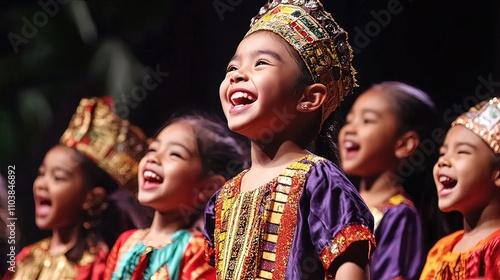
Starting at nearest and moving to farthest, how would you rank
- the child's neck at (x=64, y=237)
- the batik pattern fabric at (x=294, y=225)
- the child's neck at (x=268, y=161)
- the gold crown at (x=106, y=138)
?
the batik pattern fabric at (x=294, y=225)
the child's neck at (x=268, y=161)
the gold crown at (x=106, y=138)
the child's neck at (x=64, y=237)

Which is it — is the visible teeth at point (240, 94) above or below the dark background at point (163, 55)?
below

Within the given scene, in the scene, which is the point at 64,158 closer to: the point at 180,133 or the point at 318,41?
the point at 180,133

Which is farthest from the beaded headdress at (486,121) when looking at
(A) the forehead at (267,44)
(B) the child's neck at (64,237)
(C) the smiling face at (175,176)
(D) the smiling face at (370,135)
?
(B) the child's neck at (64,237)

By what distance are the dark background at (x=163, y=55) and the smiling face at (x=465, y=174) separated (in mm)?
145

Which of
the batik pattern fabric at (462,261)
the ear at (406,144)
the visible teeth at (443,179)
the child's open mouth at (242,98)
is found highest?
the child's open mouth at (242,98)

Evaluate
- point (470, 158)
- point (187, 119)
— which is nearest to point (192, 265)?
point (187, 119)

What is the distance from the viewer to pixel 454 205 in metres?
2.81

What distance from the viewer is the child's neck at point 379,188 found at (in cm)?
302

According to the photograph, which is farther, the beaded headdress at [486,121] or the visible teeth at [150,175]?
the visible teeth at [150,175]

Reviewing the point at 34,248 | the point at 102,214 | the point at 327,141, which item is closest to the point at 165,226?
the point at 102,214

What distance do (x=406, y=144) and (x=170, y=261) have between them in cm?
90

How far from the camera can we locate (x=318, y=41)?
8.47 feet

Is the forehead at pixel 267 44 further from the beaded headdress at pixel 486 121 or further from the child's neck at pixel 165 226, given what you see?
the child's neck at pixel 165 226

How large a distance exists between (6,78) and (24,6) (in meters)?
0.31
